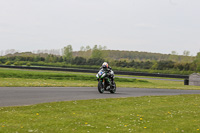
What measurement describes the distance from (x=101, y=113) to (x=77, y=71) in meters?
46.4

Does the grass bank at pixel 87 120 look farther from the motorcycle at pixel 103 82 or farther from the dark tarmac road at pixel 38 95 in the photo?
the motorcycle at pixel 103 82

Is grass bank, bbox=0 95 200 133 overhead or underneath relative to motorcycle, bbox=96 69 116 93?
underneath

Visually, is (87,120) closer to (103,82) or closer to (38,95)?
(38,95)

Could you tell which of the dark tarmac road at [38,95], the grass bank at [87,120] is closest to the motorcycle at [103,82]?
the dark tarmac road at [38,95]

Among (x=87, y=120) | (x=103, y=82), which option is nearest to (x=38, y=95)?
(x=103, y=82)

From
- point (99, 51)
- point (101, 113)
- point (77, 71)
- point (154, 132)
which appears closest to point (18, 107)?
point (101, 113)

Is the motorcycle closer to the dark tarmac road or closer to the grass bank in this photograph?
the dark tarmac road

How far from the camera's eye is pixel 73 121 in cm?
898

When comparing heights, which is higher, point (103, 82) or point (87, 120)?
point (103, 82)

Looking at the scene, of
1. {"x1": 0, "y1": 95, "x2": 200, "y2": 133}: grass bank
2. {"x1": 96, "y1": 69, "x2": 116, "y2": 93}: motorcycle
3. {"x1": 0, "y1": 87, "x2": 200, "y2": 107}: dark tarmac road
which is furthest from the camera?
{"x1": 96, "y1": 69, "x2": 116, "y2": 93}: motorcycle

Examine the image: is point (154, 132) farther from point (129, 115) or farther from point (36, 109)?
point (36, 109)

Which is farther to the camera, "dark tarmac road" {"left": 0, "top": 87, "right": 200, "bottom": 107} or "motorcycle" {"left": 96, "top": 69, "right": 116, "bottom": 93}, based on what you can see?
"motorcycle" {"left": 96, "top": 69, "right": 116, "bottom": 93}

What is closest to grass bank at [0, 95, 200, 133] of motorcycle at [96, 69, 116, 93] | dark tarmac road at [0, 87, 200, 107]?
dark tarmac road at [0, 87, 200, 107]

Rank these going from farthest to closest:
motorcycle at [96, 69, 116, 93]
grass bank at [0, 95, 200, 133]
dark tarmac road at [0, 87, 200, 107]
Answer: motorcycle at [96, 69, 116, 93] < dark tarmac road at [0, 87, 200, 107] < grass bank at [0, 95, 200, 133]
